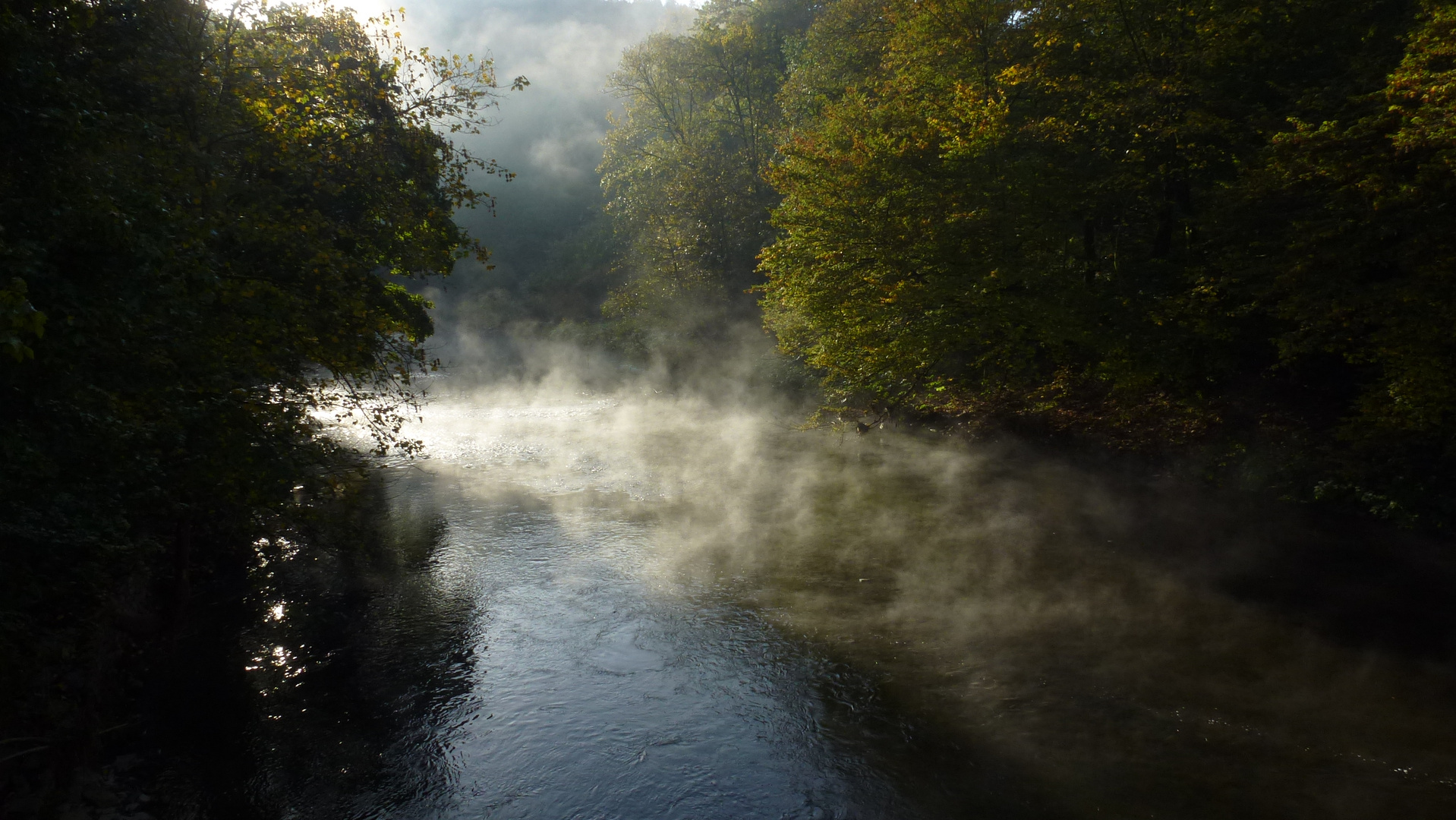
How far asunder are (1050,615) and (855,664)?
313 centimetres

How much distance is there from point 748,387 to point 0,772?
2867 centimetres

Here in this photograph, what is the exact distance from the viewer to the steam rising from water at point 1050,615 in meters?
7.44

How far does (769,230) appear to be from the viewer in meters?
37.3

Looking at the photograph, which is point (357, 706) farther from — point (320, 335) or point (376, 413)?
point (320, 335)

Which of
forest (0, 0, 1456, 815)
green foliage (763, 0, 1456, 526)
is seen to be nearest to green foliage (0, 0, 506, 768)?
forest (0, 0, 1456, 815)

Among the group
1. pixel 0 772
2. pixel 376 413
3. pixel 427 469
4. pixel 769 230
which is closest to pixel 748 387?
pixel 769 230

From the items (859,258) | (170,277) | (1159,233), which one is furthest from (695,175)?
(170,277)

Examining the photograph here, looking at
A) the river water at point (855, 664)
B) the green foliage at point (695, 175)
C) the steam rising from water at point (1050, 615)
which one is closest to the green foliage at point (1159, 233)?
the steam rising from water at point (1050, 615)

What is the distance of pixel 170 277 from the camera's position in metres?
6.81

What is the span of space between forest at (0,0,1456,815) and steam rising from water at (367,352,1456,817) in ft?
8.02

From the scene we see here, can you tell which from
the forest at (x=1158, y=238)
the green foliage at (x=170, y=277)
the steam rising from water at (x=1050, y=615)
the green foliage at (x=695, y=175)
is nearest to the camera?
the green foliage at (x=170, y=277)

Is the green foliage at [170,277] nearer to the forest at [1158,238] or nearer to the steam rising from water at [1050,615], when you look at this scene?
the steam rising from water at [1050,615]

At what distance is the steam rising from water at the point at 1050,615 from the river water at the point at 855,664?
0.05 m

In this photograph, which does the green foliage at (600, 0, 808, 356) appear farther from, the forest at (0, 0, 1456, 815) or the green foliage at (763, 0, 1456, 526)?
the green foliage at (763, 0, 1456, 526)
